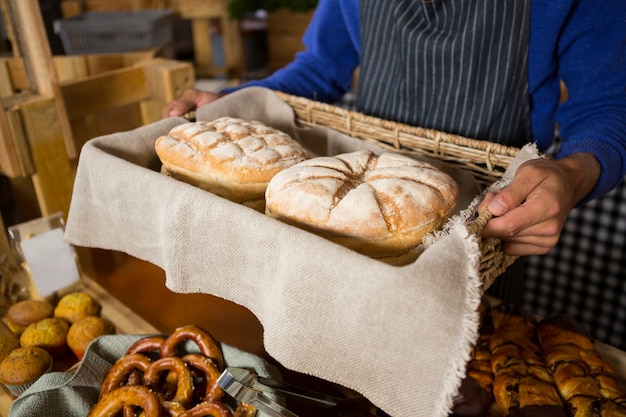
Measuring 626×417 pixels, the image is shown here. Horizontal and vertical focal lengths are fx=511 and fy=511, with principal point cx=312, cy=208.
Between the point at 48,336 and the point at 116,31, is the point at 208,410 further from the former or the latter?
the point at 116,31

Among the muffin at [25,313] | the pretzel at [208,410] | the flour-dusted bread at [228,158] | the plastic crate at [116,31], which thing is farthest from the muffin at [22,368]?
the plastic crate at [116,31]

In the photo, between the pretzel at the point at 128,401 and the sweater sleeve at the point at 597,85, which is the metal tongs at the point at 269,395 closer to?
the pretzel at the point at 128,401

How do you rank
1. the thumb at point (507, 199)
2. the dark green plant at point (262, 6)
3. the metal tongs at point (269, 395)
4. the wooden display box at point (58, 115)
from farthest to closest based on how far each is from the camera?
the dark green plant at point (262, 6) → the wooden display box at point (58, 115) → the metal tongs at point (269, 395) → the thumb at point (507, 199)

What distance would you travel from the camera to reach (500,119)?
4.57 feet

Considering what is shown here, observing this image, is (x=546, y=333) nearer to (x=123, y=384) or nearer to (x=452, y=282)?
(x=452, y=282)

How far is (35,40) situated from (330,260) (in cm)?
111

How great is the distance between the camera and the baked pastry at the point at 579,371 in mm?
963

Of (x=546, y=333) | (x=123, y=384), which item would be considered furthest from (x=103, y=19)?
(x=546, y=333)

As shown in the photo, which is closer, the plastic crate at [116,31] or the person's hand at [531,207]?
the person's hand at [531,207]

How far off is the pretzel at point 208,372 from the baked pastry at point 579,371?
2.24 feet

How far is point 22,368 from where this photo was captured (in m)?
1.08

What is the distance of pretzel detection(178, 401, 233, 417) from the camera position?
935 mm

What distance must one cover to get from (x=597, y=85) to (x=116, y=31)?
3.00 m

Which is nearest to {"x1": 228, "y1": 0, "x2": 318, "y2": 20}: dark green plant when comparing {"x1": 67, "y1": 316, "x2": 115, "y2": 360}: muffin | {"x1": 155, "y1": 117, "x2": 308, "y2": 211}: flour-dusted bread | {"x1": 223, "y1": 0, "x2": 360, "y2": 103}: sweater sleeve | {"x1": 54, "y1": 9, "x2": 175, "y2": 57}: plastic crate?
{"x1": 54, "y1": 9, "x2": 175, "y2": 57}: plastic crate
